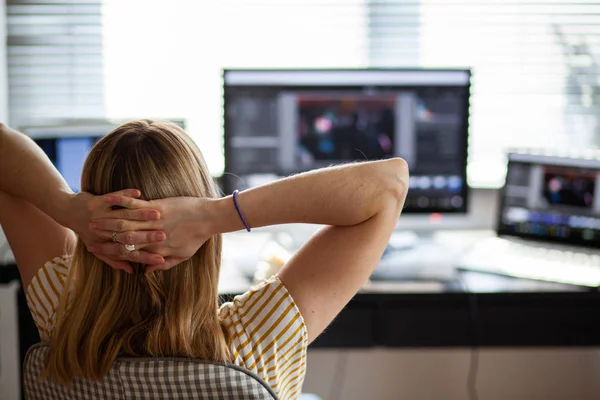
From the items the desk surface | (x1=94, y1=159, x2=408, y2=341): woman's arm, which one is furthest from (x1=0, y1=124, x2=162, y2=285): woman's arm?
the desk surface

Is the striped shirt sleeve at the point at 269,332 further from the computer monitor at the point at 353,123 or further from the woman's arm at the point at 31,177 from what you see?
the computer monitor at the point at 353,123

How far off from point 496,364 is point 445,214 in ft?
2.47

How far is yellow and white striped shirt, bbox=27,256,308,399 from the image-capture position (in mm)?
1020

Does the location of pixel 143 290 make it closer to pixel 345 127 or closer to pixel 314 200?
pixel 314 200

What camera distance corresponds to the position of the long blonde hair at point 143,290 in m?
0.96

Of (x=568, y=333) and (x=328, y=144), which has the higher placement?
(x=328, y=144)

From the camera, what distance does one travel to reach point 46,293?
1109 mm

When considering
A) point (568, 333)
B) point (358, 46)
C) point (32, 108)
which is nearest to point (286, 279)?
point (568, 333)

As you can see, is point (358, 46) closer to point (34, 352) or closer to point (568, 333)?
point (568, 333)

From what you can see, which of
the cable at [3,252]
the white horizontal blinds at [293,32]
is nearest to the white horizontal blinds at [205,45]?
the white horizontal blinds at [293,32]

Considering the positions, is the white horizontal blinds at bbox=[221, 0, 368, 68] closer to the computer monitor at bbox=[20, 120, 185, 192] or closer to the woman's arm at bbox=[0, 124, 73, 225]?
the computer monitor at bbox=[20, 120, 185, 192]

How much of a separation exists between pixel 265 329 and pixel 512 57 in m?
2.05

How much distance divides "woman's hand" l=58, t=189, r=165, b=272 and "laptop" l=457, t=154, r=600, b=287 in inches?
51.7

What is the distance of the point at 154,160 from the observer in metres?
0.98
